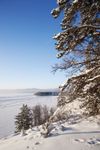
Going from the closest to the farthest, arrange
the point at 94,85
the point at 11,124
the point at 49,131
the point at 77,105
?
the point at 94,85, the point at 77,105, the point at 49,131, the point at 11,124

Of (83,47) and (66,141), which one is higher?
(83,47)

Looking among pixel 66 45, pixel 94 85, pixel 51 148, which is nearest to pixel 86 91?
A: pixel 94 85

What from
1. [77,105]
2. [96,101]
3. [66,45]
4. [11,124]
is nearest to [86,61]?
[66,45]

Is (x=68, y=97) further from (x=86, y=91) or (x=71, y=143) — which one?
(x=71, y=143)

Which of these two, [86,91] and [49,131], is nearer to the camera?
[86,91]

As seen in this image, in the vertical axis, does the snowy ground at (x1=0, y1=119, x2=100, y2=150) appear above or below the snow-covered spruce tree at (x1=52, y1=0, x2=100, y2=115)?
below

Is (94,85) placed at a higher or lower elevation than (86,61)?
lower

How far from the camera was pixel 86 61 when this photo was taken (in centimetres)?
852

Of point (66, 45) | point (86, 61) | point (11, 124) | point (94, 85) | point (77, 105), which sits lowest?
point (11, 124)

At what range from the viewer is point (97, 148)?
8258 millimetres

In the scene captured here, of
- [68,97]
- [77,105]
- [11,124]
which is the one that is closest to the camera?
[68,97]

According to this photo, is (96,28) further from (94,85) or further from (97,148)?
(97,148)

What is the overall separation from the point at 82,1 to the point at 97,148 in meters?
5.11

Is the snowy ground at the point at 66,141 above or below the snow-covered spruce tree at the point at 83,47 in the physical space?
below
